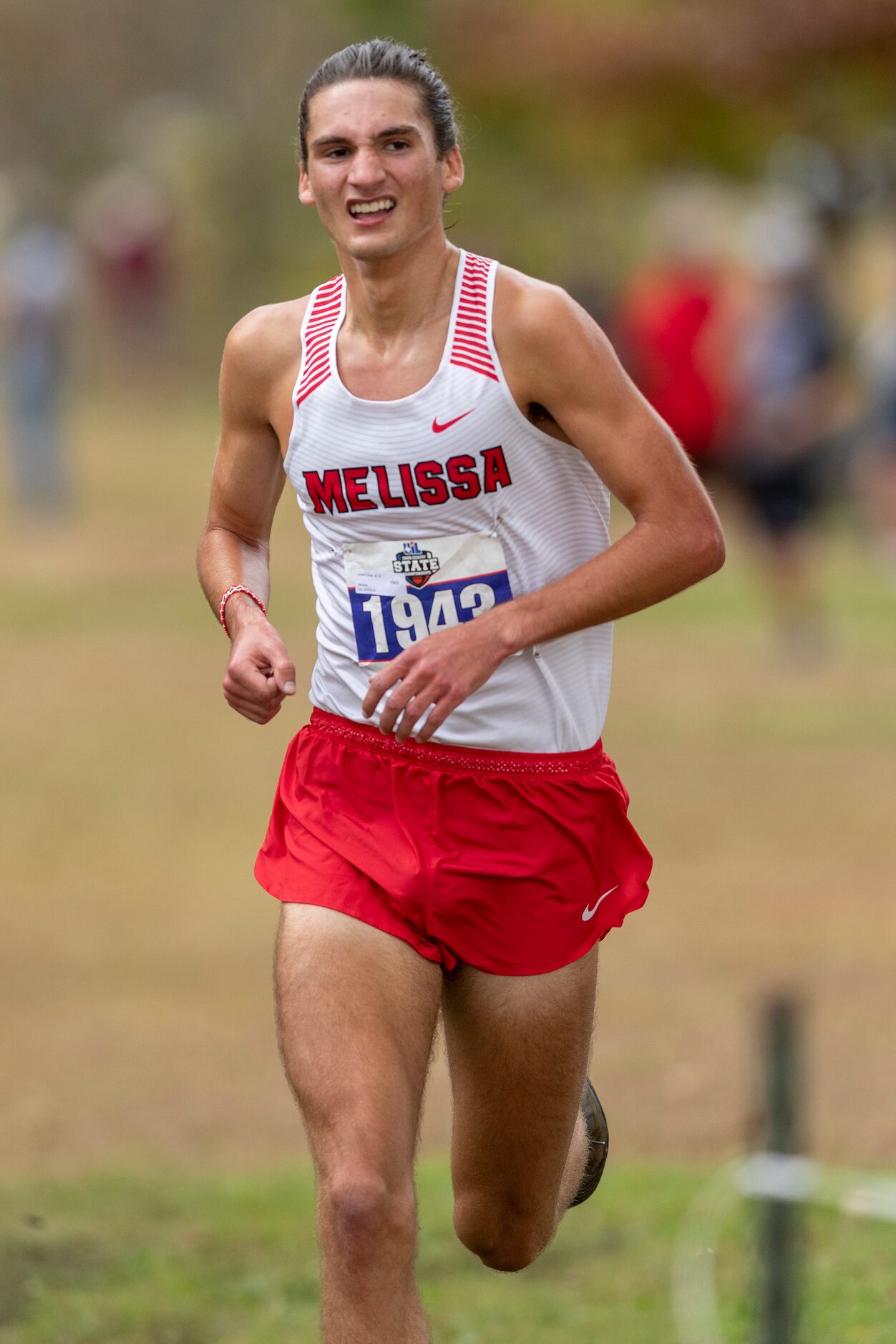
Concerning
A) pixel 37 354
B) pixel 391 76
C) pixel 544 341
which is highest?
pixel 37 354

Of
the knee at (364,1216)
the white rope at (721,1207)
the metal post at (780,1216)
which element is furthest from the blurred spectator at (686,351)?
the knee at (364,1216)

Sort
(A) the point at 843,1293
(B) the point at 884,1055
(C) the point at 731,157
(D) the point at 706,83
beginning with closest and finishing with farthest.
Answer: (A) the point at 843,1293, (B) the point at 884,1055, (D) the point at 706,83, (C) the point at 731,157

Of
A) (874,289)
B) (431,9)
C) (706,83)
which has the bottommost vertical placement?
(874,289)

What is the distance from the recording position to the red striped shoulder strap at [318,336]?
374 centimetres

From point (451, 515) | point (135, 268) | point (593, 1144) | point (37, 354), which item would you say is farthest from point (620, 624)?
point (135, 268)

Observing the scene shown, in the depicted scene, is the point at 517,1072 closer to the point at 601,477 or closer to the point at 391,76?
the point at 601,477

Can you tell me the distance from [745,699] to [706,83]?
15647 millimetres

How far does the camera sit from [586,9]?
2791 centimetres

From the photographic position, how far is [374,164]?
3586 millimetres

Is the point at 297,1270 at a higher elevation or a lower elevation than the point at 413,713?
lower

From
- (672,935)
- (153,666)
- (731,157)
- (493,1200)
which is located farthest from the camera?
(731,157)

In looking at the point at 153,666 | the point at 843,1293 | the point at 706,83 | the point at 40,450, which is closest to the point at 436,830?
the point at 843,1293

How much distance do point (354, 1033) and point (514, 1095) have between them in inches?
19.4

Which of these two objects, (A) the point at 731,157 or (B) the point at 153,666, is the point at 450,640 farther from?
(A) the point at 731,157
